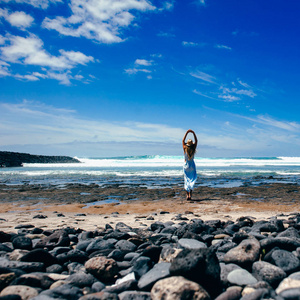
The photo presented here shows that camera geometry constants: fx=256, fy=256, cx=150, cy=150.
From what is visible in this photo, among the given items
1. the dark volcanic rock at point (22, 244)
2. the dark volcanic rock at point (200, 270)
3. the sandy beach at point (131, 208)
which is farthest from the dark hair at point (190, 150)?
the dark volcanic rock at point (200, 270)

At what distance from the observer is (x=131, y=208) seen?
8.21 metres

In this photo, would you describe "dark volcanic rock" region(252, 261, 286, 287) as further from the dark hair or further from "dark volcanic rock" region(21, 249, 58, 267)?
the dark hair

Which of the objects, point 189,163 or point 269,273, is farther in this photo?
point 189,163

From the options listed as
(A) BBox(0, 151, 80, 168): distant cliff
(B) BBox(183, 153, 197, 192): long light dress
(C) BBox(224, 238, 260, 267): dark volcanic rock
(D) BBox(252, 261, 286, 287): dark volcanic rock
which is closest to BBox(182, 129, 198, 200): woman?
(B) BBox(183, 153, 197, 192): long light dress

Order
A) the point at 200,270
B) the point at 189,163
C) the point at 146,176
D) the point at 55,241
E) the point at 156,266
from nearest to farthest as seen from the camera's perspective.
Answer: the point at 200,270
the point at 156,266
the point at 55,241
the point at 189,163
the point at 146,176

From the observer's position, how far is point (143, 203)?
29.9ft

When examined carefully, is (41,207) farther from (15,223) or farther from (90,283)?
(90,283)

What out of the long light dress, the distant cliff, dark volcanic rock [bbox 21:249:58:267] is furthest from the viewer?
the distant cliff

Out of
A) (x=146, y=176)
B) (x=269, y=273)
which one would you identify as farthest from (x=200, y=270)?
(x=146, y=176)

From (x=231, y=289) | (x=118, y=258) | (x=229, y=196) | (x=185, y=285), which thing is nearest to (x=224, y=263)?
(x=231, y=289)

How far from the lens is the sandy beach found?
6145 millimetres

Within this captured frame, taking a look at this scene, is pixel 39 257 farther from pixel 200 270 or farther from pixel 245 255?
pixel 245 255

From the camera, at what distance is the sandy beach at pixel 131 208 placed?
6.14m

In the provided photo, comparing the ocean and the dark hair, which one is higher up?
the dark hair
